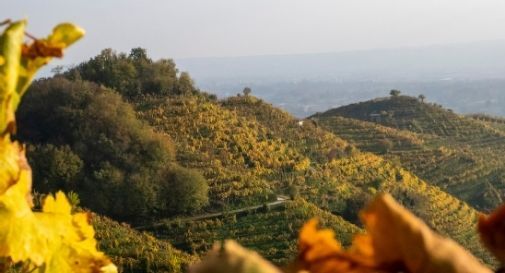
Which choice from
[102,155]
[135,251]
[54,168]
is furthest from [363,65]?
[135,251]

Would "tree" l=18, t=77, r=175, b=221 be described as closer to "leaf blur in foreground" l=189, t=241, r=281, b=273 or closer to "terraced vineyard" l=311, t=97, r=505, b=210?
"terraced vineyard" l=311, t=97, r=505, b=210

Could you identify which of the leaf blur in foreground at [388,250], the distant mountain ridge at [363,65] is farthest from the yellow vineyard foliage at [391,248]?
the distant mountain ridge at [363,65]

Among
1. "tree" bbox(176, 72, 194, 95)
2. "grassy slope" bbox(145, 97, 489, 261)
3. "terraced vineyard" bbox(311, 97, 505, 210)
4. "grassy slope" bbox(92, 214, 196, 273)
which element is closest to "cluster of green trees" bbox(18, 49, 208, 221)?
"grassy slope" bbox(92, 214, 196, 273)

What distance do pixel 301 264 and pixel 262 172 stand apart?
16.3m

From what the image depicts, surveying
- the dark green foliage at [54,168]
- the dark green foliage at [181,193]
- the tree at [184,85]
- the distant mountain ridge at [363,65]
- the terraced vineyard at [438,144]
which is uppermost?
the tree at [184,85]

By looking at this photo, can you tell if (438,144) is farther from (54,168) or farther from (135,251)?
(135,251)

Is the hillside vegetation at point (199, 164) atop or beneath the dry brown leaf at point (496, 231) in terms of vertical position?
beneath

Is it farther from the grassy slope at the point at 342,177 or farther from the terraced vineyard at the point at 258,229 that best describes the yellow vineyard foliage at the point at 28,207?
the grassy slope at the point at 342,177

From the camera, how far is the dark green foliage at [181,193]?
44.9ft

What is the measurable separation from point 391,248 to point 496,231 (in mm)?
43

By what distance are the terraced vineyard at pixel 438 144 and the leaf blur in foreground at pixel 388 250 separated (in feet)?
70.0

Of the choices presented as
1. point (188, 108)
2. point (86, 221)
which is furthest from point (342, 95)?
point (86, 221)

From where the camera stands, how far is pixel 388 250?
0.75 ft

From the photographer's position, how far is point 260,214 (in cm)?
1399
